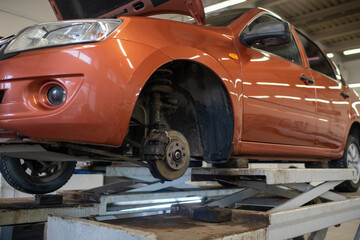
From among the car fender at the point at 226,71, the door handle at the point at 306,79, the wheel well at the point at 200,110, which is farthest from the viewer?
the door handle at the point at 306,79

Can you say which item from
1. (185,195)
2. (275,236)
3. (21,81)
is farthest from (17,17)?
(275,236)

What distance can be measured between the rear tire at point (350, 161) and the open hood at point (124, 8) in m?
1.93

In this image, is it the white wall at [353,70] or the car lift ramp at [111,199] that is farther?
the white wall at [353,70]

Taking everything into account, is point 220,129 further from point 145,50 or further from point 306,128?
point 306,128

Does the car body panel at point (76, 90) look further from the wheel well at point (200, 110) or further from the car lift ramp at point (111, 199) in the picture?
the car lift ramp at point (111, 199)

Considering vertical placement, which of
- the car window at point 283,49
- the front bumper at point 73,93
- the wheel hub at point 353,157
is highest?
the car window at point 283,49

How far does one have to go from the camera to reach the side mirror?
186 centimetres

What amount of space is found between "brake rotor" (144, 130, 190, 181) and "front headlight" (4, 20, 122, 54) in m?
0.48

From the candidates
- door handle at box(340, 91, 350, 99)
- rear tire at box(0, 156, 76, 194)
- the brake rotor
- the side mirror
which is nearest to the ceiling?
door handle at box(340, 91, 350, 99)

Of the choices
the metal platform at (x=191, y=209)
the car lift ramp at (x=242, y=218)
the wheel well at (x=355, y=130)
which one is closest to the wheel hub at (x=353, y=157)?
the wheel well at (x=355, y=130)

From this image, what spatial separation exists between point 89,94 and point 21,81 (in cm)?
28

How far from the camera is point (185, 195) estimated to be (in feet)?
8.50

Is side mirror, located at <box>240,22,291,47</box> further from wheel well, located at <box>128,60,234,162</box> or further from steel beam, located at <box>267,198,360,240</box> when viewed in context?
steel beam, located at <box>267,198,360,240</box>

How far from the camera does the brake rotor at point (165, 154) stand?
4.91ft
